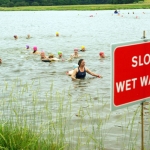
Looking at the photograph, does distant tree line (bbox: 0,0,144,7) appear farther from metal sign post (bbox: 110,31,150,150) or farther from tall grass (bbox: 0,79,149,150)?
metal sign post (bbox: 110,31,150,150)

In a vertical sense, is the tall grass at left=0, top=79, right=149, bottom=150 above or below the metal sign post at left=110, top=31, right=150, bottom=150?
below

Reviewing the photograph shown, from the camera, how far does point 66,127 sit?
28.7 ft

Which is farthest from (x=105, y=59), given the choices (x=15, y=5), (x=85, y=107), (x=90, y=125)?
(x=15, y=5)

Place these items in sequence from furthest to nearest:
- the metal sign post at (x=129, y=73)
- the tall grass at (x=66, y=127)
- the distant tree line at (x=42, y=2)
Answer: the distant tree line at (x=42, y=2), the tall grass at (x=66, y=127), the metal sign post at (x=129, y=73)

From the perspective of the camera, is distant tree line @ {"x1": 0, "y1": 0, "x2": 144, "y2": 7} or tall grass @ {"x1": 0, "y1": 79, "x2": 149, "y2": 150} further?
distant tree line @ {"x1": 0, "y1": 0, "x2": 144, "y2": 7}

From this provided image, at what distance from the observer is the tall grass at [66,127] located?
6094mm

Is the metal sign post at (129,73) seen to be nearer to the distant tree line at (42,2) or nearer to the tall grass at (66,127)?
the tall grass at (66,127)

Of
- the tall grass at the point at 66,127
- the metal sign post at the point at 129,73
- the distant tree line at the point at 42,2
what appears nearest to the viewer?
the metal sign post at the point at 129,73

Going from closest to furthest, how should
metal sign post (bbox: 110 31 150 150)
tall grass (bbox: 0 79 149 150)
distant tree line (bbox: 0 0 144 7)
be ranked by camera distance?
1. metal sign post (bbox: 110 31 150 150)
2. tall grass (bbox: 0 79 149 150)
3. distant tree line (bbox: 0 0 144 7)

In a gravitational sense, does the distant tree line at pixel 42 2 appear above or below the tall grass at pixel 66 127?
above

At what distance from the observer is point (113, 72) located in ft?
12.5

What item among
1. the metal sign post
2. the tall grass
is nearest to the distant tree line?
the tall grass

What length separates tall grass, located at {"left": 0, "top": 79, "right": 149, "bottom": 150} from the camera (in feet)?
20.0

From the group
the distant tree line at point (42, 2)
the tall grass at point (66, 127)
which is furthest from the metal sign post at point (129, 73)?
the distant tree line at point (42, 2)
